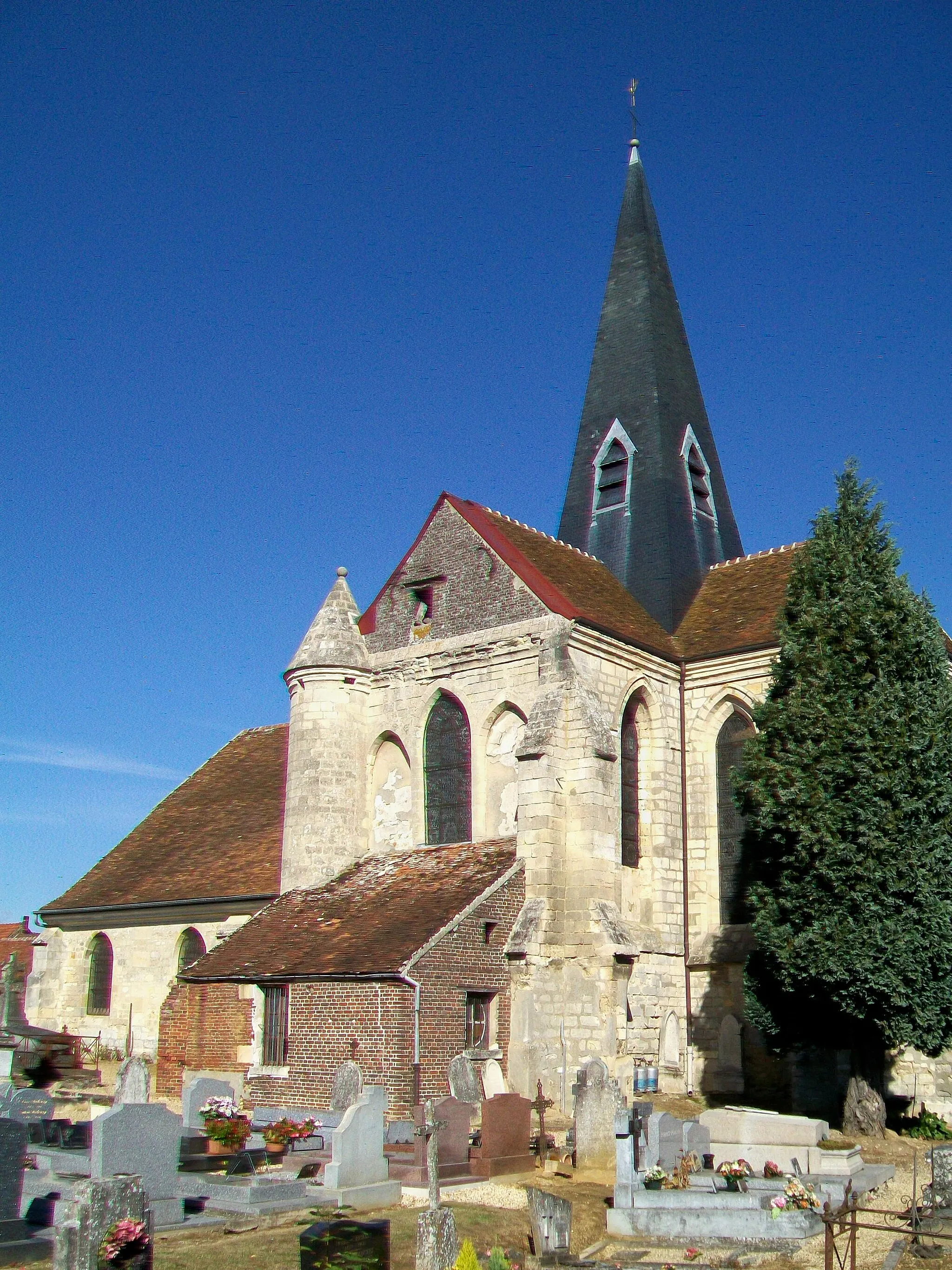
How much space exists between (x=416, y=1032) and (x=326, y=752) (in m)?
6.99

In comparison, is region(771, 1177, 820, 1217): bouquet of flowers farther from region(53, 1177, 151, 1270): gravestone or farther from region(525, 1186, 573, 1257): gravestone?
region(53, 1177, 151, 1270): gravestone

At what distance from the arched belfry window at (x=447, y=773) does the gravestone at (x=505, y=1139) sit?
24.8 ft

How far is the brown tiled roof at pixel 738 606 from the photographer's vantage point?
23.3 meters

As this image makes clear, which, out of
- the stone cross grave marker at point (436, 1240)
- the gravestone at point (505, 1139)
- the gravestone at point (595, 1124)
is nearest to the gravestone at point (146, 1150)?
the stone cross grave marker at point (436, 1240)

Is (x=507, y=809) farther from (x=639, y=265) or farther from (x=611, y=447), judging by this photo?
(x=639, y=265)

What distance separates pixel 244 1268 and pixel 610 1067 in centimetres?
1003

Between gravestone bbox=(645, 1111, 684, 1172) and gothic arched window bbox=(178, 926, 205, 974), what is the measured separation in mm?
14931

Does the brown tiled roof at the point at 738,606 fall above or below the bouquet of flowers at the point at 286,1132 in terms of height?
above

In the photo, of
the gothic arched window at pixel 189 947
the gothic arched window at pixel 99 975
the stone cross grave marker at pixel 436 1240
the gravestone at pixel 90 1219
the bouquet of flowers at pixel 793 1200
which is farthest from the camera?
the gothic arched window at pixel 99 975

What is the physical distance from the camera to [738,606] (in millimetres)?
24688

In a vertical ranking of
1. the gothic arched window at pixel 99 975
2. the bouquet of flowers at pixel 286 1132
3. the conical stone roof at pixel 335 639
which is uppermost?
the conical stone roof at pixel 335 639

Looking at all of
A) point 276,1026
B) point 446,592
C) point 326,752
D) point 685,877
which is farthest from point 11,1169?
point 446,592

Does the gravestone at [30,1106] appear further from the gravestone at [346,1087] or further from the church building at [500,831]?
the church building at [500,831]

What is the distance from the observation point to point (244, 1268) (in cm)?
1033
